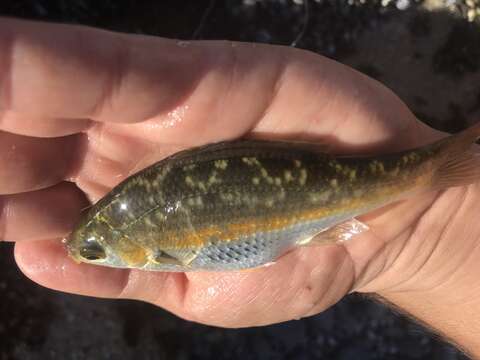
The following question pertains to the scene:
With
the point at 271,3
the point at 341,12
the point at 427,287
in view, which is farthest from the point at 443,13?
the point at 427,287

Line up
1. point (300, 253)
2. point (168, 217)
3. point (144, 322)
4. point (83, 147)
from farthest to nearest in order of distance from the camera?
1. point (144, 322)
2. point (300, 253)
3. point (83, 147)
4. point (168, 217)

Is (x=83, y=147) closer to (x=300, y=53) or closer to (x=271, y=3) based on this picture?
(x=300, y=53)

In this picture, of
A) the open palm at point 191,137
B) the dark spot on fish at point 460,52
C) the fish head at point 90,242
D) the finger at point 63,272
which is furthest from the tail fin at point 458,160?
the dark spot on fish at point 460,52

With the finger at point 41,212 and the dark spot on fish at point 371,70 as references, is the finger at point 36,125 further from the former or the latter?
the dark spot on fish at point 371,70

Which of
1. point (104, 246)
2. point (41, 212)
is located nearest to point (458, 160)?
point (104, 246)

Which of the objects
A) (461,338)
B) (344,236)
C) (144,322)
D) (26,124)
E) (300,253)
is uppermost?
(26,124)

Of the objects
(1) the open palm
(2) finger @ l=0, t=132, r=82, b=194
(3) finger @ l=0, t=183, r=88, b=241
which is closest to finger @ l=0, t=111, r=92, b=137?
(1) the open palm
